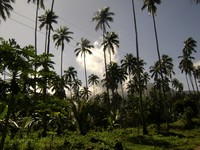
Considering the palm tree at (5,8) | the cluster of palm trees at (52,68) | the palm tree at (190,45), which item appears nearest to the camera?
the cluster of palm trees at (52,68)

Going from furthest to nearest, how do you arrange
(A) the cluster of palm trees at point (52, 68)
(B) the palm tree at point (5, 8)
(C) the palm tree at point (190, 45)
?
1. (C) the palm tree at point (190, 45)
2. (B) the palm tree at point (5, 8)
3. (A) the cluster of palm trees at point (52, 68)

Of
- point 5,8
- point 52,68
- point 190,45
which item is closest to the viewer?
point 52,68

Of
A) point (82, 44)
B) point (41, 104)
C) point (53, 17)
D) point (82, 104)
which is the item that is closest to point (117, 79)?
point (82, 44)

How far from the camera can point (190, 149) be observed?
26.2 m

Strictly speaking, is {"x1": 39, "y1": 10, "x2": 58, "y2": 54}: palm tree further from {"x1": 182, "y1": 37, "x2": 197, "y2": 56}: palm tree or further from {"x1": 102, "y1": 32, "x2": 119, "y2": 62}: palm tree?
{"x1": 182, "y1": 37, "x2": 197, "y2": 56}: palm tree

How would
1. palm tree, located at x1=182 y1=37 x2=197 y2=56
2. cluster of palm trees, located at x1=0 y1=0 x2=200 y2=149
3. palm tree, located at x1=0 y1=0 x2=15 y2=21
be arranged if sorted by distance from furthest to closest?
palm tree, located at x1=182 y1=37 x2=197 y2=56 → palm tree, located at x1=0 y1=0 x2=15 y2=21 → cluster of palm trees, located at x1=0 y1=0 x2=200 y2=149

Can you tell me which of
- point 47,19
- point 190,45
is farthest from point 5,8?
point 190,45

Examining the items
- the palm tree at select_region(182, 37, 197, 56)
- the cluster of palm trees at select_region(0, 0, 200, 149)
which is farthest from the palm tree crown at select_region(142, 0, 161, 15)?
the palm tree at select_region(182, 37, 197, 56)

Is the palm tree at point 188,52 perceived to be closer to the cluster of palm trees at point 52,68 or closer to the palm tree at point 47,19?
the cluster of palm trees at point 52,68

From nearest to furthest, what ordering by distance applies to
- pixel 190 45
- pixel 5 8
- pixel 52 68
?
1. pixel 52 68
2. pixel 5 8
3. pixel 190 45

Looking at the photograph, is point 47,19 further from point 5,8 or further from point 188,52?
point 188,52

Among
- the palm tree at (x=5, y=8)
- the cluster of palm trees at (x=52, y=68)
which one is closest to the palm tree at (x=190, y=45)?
the cluster of palm trees at (x=52, y=68)

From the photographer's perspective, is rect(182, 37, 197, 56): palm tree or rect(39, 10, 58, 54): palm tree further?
rect(182, 37, 197, 56): palm tree

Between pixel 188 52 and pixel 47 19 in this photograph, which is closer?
pixel 47 19
